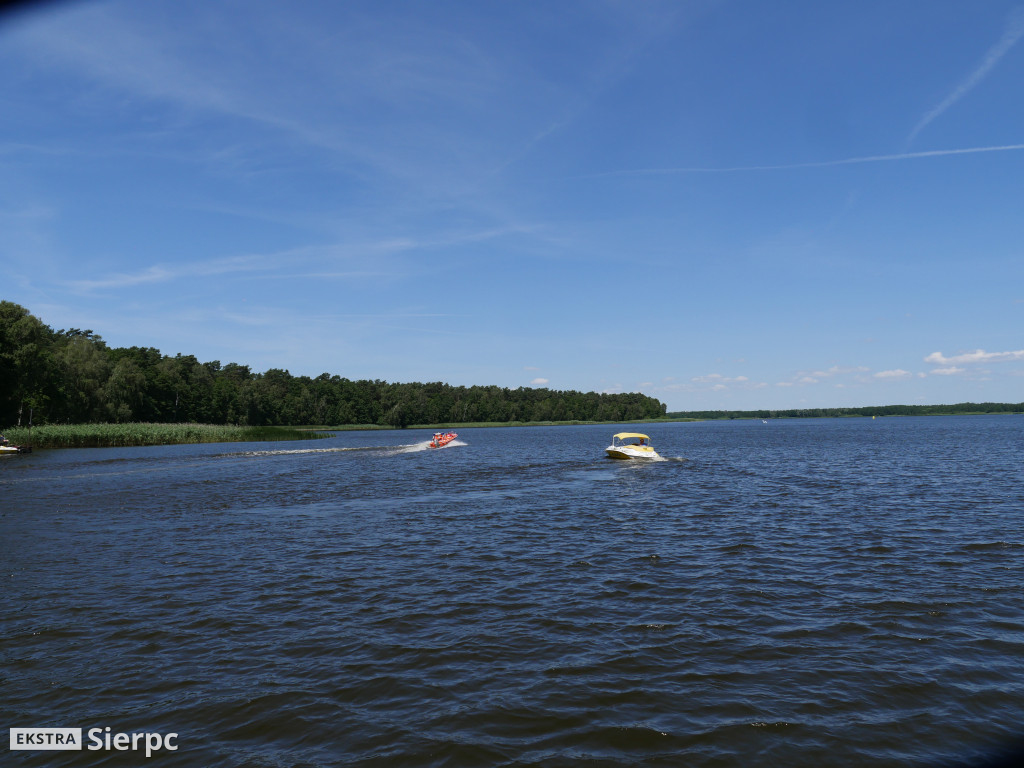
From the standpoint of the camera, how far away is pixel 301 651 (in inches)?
477

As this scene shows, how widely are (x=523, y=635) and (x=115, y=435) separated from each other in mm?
95016

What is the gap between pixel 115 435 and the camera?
286 feet

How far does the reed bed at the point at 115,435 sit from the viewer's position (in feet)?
271

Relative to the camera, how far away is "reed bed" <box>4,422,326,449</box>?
271 feet

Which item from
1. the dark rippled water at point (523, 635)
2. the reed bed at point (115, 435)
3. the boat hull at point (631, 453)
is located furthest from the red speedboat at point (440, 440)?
the dark rippled water at point (523, 635)

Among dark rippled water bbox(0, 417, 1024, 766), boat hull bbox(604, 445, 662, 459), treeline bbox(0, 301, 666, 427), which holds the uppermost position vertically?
treeline bbox(0, 301, 666, 427)

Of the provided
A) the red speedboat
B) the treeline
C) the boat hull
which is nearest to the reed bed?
the treeline

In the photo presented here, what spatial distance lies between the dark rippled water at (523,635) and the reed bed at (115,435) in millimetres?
66212

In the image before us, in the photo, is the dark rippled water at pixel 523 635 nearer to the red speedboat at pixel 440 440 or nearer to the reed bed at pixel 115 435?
the red speedboat at pixel 440 440

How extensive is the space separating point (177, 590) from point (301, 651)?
6565mm

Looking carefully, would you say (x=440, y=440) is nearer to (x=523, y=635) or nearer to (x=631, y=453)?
(x=631, y=453)

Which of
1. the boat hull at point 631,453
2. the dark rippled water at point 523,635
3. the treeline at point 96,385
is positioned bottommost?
the dark rippled water at point 523,635

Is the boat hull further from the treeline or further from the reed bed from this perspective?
the treeline

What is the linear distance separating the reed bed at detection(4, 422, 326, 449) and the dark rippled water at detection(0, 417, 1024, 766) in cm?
6621
